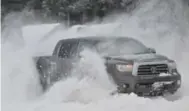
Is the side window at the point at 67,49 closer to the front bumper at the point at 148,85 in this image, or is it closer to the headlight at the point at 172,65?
the front bumper at the point at 148,85

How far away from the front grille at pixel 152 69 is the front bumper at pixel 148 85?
2 centimetres

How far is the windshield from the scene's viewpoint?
201 cm

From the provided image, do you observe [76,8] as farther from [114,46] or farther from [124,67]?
[124,67]

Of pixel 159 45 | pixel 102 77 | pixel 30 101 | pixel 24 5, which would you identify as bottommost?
pixel 30 101

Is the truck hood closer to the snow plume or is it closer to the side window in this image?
the snow plume

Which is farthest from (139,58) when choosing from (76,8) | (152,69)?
(76,8)

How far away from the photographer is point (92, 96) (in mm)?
1975

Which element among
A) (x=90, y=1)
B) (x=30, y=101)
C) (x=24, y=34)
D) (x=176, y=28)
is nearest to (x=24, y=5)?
(x=24, y=34)

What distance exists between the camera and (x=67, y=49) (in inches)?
79.8

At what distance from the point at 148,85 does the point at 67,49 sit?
1.44 feet

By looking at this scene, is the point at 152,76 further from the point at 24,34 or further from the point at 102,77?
the point at 24,34

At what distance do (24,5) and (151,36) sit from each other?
26.1 inches

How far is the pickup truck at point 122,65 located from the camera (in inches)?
77.7

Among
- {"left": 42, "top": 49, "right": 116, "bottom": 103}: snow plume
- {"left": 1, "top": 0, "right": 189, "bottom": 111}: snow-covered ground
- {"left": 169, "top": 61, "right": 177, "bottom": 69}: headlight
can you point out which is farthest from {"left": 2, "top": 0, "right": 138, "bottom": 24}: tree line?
{"left": 169, "top": 61, "right": 177, "bottom": 69}: headlight
